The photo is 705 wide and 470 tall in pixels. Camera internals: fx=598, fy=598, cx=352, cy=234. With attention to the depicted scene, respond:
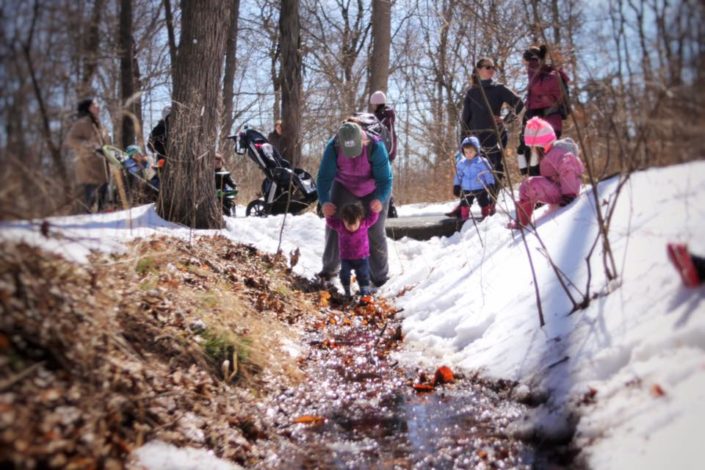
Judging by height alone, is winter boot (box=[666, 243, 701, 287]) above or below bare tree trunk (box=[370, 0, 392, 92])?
below

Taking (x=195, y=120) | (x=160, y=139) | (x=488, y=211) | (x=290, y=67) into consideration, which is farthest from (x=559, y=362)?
(x=290, y=67)

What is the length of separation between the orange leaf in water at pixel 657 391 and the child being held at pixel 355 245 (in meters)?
4.25

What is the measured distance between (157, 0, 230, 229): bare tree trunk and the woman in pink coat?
3437 millimetres

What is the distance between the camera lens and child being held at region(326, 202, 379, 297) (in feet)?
20.9

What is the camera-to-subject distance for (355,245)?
6.46 m

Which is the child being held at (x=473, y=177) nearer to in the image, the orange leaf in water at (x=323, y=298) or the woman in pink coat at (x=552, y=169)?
the woman in pink coat at (x=552, y=169)

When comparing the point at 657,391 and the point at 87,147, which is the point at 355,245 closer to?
the point at 87,147

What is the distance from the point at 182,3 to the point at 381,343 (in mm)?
4654

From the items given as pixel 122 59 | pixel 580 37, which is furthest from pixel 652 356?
pixel 122 59

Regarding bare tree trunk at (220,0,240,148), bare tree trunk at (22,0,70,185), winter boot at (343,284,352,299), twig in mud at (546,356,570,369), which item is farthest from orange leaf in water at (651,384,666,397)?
bare tree trunk at (220,0,240,148)

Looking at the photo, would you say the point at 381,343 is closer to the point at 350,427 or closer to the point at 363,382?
the point at 363,382

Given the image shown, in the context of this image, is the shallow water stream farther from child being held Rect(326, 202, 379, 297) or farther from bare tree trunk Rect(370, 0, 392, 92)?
bare tree trunk Rect(370, 0, 392, 92)

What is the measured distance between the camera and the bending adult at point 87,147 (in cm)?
257

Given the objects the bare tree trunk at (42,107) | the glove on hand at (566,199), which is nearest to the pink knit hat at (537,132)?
the glove on hand at (566,199)
